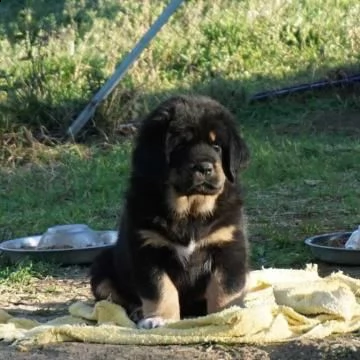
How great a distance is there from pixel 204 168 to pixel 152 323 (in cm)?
69

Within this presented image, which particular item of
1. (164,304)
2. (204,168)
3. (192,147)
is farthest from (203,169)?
(164,304)

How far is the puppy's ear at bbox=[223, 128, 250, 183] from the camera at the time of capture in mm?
4648

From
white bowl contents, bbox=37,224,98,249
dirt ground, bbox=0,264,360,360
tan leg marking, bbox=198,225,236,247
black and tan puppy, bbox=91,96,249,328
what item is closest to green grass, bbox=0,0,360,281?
white bowl contents, bbox=37,224,98,249

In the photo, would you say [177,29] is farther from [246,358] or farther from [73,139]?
[246,358]

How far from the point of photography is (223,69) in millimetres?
13023

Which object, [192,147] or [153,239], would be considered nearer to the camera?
[192,147]

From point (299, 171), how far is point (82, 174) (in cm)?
190

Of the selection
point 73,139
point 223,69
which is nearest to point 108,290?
point 73,139

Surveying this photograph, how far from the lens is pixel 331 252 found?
6.30 meters

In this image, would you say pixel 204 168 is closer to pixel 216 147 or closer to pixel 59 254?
pixel 216 147

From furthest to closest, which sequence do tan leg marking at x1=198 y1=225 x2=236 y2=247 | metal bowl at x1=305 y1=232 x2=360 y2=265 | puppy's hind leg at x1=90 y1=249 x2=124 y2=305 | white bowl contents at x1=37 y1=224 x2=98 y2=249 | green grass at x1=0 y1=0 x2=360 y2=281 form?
1. green grass at x1=0 y1=0 x2=360 y2=281
2. white bowl contents at x1=37 y1=224 x2=98 y2=249
3. metal bowl at x1=305 y1=232 x2=360 y2=265
4. puppy's hind leg at x1=90 y1=249 x2=124 y2=305
5. tan leg marking at x1=198 y1=225 x2=236 y2=247

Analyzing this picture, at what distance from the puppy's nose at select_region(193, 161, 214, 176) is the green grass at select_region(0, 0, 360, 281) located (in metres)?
2.15

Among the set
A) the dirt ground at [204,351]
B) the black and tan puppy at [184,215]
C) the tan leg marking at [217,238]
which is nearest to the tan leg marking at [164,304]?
the black and tan puppy at [184,215]

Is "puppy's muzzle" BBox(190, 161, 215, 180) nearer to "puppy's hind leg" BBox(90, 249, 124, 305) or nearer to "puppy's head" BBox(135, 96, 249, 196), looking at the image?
"puppy's head" BBox(135, 96, 249, 196)
